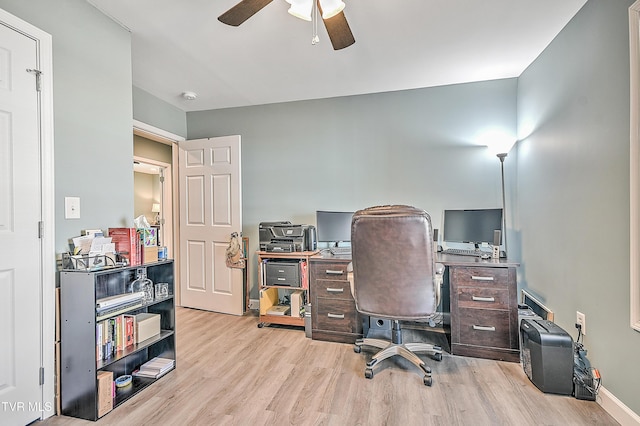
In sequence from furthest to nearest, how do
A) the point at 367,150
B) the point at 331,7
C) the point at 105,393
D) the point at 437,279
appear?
the point at 367,150 < the point at 437,279 < the point at 105,393 < the point at 331,7

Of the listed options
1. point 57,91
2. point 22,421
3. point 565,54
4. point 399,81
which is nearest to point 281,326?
point 22,421

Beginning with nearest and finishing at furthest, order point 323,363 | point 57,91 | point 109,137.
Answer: point 57,91, point 109,137, point 323,363

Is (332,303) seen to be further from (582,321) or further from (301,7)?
(301,7)

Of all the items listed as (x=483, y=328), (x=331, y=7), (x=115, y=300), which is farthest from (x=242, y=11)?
(x=483, y=328)

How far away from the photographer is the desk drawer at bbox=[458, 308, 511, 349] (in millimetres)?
2258

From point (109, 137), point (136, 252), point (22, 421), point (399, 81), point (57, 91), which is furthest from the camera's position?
point (399, 81)

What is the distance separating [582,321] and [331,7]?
A: 8.04ft

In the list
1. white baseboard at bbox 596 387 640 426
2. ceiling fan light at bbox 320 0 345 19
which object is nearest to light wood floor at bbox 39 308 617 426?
white baseboard at bbox 596 387 640 426

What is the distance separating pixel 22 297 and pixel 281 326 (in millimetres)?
2053

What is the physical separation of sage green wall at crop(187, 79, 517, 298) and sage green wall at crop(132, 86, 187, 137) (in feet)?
0.54

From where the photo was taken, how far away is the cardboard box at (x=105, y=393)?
1.64m

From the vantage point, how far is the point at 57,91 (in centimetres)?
175

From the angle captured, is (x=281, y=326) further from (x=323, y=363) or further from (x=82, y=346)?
(x=82, y=346)

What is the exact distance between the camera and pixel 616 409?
5.15 ft
